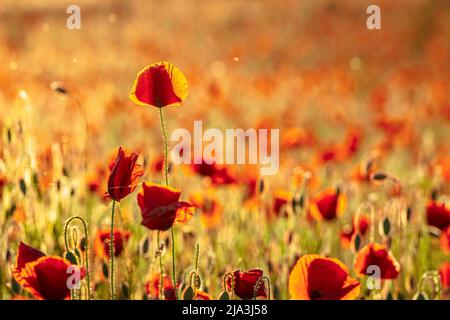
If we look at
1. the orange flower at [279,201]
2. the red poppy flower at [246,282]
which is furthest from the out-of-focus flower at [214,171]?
the red poppy flower at [246,282]

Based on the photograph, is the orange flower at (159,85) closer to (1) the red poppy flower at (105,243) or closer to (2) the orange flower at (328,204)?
(1) the red poppy flower at (105,243)

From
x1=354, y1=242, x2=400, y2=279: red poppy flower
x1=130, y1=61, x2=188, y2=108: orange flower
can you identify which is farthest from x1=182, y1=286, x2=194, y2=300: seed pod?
x1=354, y1=242, x2=400, y2=279: red poppy flower

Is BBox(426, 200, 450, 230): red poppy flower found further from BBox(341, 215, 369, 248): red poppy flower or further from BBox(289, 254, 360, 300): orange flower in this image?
BBox(289, 254, 360, 300): orange flower

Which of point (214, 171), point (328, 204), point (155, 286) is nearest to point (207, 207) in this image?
point (214, 171)
